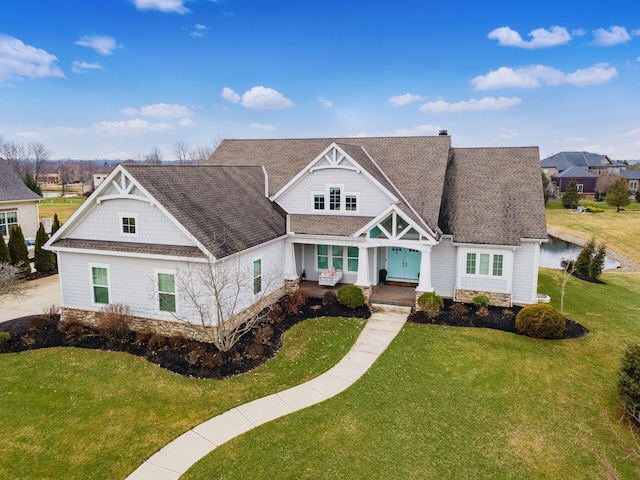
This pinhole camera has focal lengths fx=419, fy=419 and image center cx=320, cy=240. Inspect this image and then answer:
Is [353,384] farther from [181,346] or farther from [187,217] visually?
[187,217]

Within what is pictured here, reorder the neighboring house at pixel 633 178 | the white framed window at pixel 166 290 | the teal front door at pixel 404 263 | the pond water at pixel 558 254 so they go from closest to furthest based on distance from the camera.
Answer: the white framed window at pixel 166 290
the teal front door at pixel 404 263
the pond water at pixel 558 254
the neighboring house at pixel 633 178

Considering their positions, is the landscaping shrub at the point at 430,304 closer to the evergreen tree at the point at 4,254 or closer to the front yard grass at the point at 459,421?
the front yard grass at the point at 459,421

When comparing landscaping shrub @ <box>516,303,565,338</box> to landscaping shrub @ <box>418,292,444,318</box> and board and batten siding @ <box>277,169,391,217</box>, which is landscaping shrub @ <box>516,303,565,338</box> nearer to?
landscaping shrub @ <box>418,292,444,318</box>

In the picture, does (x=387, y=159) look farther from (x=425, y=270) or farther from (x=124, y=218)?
(x=124, y=218)

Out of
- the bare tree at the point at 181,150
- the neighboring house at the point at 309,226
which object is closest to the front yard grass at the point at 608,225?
the neighboring house at the point at 309,226

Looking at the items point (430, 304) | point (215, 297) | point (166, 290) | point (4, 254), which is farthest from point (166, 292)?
point (4, 254)

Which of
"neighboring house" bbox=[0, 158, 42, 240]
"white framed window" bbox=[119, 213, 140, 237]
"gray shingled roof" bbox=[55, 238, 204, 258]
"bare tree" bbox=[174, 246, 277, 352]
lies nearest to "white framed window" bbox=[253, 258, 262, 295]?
"bare tree" bbox=[174, 246, 277, 352]

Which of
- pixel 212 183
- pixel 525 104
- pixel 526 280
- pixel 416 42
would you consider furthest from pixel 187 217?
pixel 525 104
